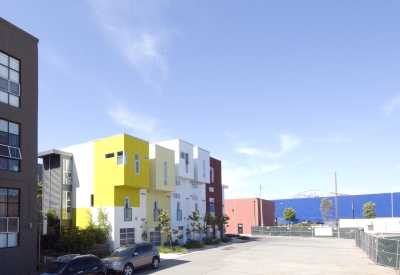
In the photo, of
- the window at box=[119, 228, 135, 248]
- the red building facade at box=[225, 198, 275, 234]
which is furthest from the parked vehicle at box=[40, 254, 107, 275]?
the red building facade at box=[225, 198, 275, 234]

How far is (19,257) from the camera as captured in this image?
66.0 feet

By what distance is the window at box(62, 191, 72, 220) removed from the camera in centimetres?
3216

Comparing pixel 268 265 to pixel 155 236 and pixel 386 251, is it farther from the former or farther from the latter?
pixel 155 236

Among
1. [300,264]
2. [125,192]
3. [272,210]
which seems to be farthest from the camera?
[272,210]

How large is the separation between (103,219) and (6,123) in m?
12.5

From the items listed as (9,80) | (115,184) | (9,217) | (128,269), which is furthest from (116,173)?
(9,80)

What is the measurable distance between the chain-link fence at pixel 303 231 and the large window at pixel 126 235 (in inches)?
1272

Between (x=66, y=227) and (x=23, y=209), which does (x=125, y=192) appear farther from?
(x=23, y=209)

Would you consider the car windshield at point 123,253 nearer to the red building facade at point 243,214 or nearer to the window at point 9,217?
the window at point 9,217

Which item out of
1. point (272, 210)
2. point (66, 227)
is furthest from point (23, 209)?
point (272, 210)

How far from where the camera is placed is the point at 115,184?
99.7 ft

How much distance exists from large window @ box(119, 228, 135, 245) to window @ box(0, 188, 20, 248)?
11.4 meters

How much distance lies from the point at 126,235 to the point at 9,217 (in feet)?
42.1

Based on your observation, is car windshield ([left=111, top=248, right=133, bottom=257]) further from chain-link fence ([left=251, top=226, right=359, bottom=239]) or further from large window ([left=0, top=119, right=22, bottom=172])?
chain-link fence ([left=251, top=226, right=359, bottom=239])
